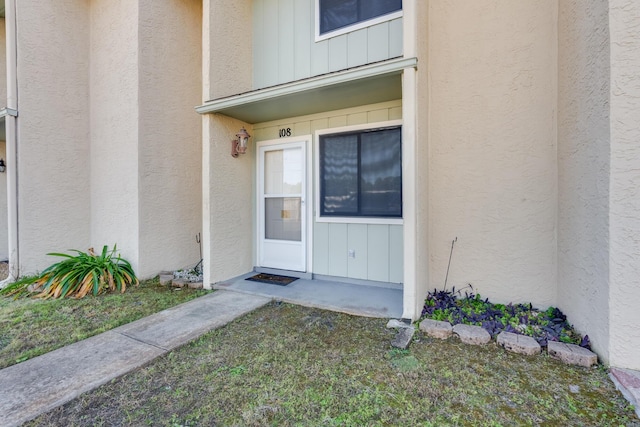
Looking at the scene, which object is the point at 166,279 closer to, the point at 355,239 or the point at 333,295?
the point at 333,295

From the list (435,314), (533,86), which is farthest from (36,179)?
(533,86)

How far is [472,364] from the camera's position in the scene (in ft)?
7.98

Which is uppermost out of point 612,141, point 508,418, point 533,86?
point 533,86

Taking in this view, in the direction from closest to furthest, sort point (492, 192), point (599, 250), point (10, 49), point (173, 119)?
1. point (599, 250)
2. point (492, 192)
3. point (10, 49)
4. point (173, 119)

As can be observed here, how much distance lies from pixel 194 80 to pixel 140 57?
946mm

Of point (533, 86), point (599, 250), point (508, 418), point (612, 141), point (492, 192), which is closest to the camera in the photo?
point (508, 418)

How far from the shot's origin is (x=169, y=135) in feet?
17.0

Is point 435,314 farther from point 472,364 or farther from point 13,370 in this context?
point 13,370

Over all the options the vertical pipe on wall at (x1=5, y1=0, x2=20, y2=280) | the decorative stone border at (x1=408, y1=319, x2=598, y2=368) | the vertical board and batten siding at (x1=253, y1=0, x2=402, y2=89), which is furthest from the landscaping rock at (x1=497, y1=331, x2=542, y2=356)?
the vertical pipe on wall at (x1=5, y1=0, x2=20, y2=280)

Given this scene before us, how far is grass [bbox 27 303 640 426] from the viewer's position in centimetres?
185

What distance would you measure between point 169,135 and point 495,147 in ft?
16.7

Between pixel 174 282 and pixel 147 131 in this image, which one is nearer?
pixel 174 282

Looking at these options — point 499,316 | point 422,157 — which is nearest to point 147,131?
point 422,157

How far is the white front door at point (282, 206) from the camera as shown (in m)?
4.89
